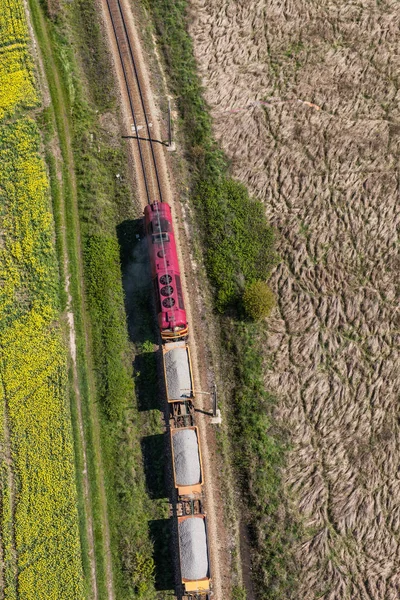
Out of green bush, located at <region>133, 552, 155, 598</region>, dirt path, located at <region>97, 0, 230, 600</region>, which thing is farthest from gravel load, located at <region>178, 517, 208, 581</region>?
green bush, located at <region>133, 552, 155, 598</region>

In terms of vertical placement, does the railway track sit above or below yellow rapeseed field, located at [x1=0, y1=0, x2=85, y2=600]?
above

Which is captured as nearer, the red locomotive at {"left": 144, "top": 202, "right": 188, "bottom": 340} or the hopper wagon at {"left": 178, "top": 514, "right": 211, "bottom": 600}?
the hopper wagon at {"left": 178, "top": 514, "right": 211, "bottom": 600}

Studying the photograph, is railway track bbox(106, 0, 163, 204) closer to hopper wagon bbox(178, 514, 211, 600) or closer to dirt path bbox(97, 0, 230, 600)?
dirt path bbox(97, 0, 230, 600)

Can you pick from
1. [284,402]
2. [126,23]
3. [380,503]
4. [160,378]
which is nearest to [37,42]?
[126,23]

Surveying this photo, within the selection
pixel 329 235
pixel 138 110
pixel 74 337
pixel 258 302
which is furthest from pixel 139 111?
pixel 74 337

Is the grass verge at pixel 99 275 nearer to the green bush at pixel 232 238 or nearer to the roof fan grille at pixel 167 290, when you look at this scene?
the roof fan grille at pixel 167 290

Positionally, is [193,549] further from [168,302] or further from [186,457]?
[168,302]

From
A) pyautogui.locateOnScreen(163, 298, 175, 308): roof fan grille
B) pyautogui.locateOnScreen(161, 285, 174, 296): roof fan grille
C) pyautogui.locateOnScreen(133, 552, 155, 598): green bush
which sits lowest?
pyautogui.locateOnScreen(133, 552, 155, 598): green bush

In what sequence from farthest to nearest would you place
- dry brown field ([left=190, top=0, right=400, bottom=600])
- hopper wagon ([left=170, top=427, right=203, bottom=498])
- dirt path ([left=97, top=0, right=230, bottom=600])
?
dry brown field ([left=190, top=0, right=400, bottom=600]) < dirt path ([left=97, top=0, right=230, bottom=600]) < hopper wagon ([left=170, top=427, right=203, bottom=498])
